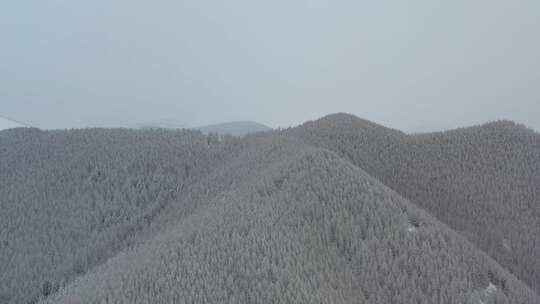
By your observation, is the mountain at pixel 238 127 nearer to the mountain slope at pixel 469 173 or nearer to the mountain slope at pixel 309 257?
the mountain slope at pixel 469 173

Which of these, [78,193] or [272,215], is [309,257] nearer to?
[272,215]

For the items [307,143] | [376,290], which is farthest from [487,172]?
[376,290]

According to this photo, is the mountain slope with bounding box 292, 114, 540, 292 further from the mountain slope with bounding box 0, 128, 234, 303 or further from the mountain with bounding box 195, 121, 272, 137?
the mountain with bounding box 195, 121, 272, 137

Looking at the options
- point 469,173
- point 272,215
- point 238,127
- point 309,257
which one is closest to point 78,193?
point 272,215

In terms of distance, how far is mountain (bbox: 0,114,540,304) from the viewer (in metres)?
8.09

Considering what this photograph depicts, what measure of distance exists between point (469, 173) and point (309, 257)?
8.06 m

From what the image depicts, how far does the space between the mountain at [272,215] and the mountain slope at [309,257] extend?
3 centimetres

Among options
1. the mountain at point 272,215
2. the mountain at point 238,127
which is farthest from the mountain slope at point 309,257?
the mountain at point 238,127

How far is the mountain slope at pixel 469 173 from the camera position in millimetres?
11547

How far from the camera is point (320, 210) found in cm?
1004

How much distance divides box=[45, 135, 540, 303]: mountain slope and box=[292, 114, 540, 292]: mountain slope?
8.78ft

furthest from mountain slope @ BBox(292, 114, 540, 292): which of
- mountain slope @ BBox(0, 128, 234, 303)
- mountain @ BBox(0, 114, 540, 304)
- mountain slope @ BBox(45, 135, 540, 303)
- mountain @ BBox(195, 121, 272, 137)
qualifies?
mountain @ BBox(195, 121, 272, 137)

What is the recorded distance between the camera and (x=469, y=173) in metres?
14.5

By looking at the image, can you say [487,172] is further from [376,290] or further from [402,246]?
[376,290]
